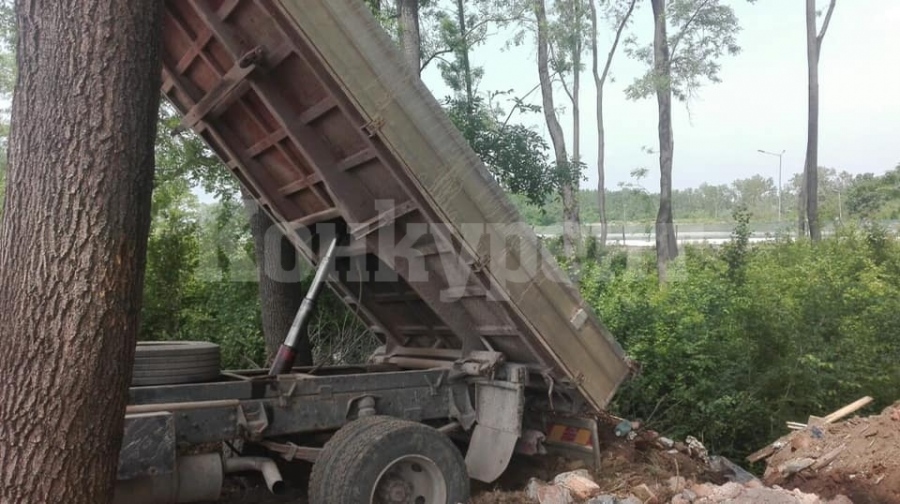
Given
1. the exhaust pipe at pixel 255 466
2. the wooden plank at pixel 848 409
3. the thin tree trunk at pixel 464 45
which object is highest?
the thin tree trunk at pixel 464 45

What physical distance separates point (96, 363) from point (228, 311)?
24.1 feet

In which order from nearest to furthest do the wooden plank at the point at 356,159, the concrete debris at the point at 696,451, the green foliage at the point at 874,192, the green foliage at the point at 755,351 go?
the wooden plank at the point at 356,159 < the concrete debris at the point at 696,451 < the green foliage at the point at 755,351 < the green foliage at the point at 874,192

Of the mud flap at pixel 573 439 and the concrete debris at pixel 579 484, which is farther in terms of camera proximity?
the mud flap at pixel 573 439

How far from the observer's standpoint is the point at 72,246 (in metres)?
2.69

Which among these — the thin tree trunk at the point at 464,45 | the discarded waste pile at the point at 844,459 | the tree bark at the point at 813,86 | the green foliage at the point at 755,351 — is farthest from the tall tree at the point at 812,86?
the discarded waste pile at the point at 844,459

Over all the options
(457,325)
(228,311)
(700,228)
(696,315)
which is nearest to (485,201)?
(457,325)

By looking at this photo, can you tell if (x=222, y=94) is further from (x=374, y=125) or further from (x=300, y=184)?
(x=374, y=125)

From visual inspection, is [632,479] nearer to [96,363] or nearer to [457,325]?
[457,325]

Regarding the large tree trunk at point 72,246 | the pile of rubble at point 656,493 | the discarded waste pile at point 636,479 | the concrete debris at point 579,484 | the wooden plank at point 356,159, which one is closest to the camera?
the large tree trunk at point 72,246

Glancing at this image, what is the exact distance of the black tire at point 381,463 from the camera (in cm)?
412

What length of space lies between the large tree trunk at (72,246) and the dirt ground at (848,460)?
4.75m

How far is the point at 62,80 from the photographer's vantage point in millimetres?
2758

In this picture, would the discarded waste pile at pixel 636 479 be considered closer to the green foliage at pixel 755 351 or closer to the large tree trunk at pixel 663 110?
the green foliage at pixel 755 351

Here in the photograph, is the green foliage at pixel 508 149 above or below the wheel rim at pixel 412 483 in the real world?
above
